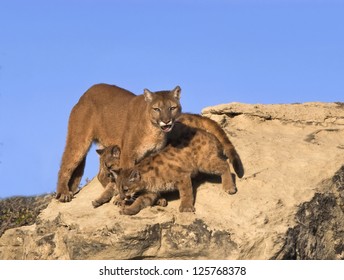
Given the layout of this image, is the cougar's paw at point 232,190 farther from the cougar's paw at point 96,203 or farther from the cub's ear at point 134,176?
the cougar's paw at point 96,203

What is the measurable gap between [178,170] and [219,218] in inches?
37.2

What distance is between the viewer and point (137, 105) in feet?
39.1

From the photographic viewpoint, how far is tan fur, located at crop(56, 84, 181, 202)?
11.2 metres

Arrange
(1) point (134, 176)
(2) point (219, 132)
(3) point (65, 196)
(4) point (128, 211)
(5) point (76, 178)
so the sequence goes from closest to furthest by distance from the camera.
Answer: (4) point (128, 211) → (1) point (134, 176) → (2) point (219, 132) → (3) point (65, 196) → (5) point (76, 178)

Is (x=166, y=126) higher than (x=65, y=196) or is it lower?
higher

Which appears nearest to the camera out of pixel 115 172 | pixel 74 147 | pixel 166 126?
pixel 166 126

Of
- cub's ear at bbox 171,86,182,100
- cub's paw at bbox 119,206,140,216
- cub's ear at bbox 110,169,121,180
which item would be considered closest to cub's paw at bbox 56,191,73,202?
cub's ear at bbox 110,169,121,180

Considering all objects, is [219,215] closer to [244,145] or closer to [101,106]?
[244,145]

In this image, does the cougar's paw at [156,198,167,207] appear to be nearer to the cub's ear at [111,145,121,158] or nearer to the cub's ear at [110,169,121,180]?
the cub's ear at [110,169,121,180]

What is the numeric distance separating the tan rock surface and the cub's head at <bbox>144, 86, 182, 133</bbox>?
3.90 ft

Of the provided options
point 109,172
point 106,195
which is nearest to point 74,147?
point 109,172

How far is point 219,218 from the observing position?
10695 millimetres

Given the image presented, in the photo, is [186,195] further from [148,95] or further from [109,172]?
[148,95]

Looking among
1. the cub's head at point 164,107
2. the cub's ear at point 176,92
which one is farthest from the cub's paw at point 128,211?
the cub's ear at point 176,92
